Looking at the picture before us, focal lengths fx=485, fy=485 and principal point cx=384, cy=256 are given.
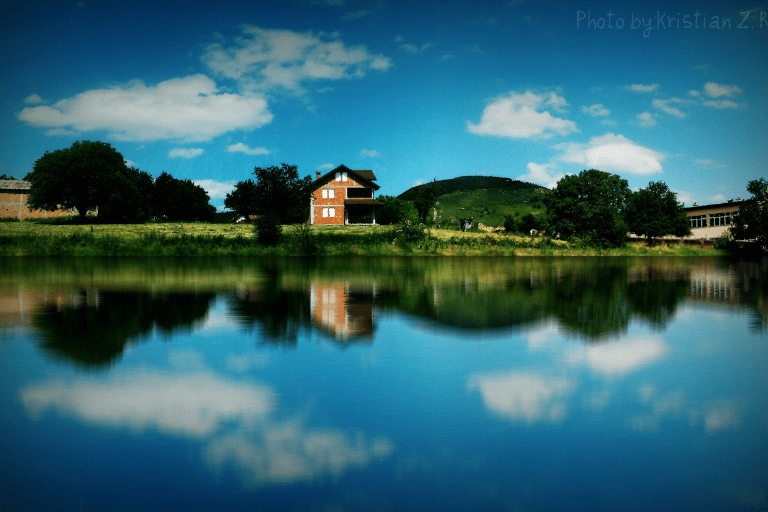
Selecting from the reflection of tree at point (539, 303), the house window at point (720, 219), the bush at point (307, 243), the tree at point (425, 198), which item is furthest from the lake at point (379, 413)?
the house window at point (720, 219)

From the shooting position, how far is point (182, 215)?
10562 cm

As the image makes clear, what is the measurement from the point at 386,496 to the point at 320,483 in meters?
0.56

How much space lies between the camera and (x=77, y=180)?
63000 mm

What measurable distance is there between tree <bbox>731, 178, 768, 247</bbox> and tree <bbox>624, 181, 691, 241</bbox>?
797 centimetres

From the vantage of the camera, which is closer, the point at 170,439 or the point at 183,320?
the point at 170,439

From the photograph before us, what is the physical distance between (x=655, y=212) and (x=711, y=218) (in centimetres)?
2739

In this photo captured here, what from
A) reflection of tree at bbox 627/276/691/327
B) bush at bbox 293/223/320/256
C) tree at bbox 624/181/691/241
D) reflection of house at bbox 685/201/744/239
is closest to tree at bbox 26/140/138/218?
bush at bbox 293/223/320/256

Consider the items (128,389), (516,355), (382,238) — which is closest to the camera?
(128,389)

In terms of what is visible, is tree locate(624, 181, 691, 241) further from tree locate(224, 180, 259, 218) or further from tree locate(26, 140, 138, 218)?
tree locate(26, 140, 138, 218)

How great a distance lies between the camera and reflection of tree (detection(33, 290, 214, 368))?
8.09 m

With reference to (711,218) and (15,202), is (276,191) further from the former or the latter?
(711,218)

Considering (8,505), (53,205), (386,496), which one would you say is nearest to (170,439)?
(8,505)

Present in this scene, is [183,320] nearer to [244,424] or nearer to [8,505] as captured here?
[244,424]

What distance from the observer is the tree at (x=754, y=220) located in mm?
63094
